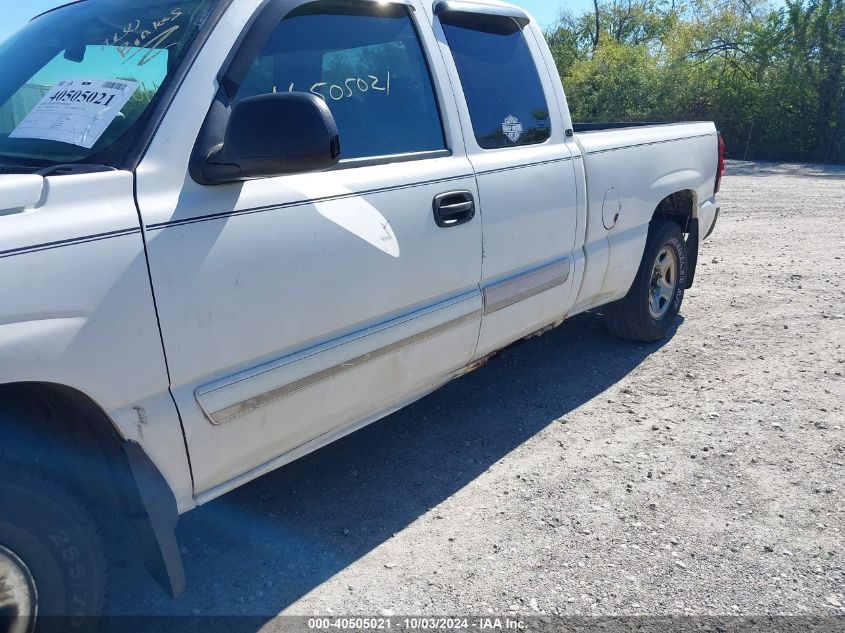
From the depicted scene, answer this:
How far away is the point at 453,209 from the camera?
3.07 metres

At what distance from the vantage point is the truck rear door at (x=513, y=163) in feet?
11.0

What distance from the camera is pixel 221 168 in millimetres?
2250

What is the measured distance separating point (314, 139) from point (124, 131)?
582 mm

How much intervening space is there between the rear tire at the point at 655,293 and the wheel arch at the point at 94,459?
11.5 feet

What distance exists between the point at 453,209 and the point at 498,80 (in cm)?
96

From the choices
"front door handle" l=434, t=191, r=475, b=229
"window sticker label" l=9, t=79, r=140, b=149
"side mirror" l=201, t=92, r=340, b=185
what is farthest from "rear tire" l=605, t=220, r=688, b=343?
"window sticker label" l=9, t=79, r=140, b=149

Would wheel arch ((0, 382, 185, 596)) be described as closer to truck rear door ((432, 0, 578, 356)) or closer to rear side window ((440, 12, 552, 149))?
truck rear door ((432, 0, 578, 356))

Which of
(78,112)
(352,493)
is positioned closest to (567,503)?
(352,493)

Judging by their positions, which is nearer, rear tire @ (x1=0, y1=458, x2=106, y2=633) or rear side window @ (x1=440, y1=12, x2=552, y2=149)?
rear tire @ (x1=0, y1=458, x2=106, y2=633)

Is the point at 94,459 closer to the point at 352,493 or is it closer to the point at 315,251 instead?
the point at 315,251

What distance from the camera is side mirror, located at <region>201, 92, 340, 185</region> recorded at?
2.18 meters

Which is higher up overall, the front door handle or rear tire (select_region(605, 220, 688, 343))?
the front door handle

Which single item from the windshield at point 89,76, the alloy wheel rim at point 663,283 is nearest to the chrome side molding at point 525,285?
the alloy wheel rim at point 663,283

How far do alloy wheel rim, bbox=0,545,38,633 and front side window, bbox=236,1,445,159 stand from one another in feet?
5.18
